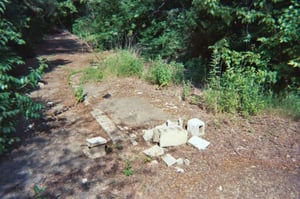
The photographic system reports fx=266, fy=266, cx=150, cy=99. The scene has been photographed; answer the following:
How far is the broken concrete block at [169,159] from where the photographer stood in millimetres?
2799

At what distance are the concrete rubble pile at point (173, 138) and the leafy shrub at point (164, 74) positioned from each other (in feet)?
6.07

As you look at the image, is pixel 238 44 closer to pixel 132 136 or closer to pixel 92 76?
pixel 132 136

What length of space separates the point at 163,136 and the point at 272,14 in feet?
8.80

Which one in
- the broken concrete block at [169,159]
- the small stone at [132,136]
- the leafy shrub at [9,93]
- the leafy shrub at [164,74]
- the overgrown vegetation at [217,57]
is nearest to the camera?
the broken concrete block at [169,159]

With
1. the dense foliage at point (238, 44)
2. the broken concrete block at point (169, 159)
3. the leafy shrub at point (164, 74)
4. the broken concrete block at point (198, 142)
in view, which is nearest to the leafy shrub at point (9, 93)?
the broken concrete block at point (169, 159)

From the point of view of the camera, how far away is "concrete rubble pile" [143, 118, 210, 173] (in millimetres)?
2957

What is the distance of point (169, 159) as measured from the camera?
2.85 metres

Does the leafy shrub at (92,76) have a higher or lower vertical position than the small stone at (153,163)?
higher

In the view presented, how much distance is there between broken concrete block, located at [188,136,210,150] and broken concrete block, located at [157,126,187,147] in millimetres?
109

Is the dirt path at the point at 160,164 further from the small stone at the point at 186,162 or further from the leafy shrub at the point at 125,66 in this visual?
the leafy shrub at the point at 125,66

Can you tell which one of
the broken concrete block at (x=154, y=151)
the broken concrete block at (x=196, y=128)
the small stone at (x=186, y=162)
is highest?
the broken concrete block at (x=196, y=128)

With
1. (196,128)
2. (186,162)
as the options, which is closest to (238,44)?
(196,128)

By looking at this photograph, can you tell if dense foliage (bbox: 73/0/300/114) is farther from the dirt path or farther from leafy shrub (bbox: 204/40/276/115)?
the dirt path

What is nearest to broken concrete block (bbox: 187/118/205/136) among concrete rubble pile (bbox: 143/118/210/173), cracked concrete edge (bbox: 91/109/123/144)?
concrete rubble pile (bbox: 143/118/210/173)
